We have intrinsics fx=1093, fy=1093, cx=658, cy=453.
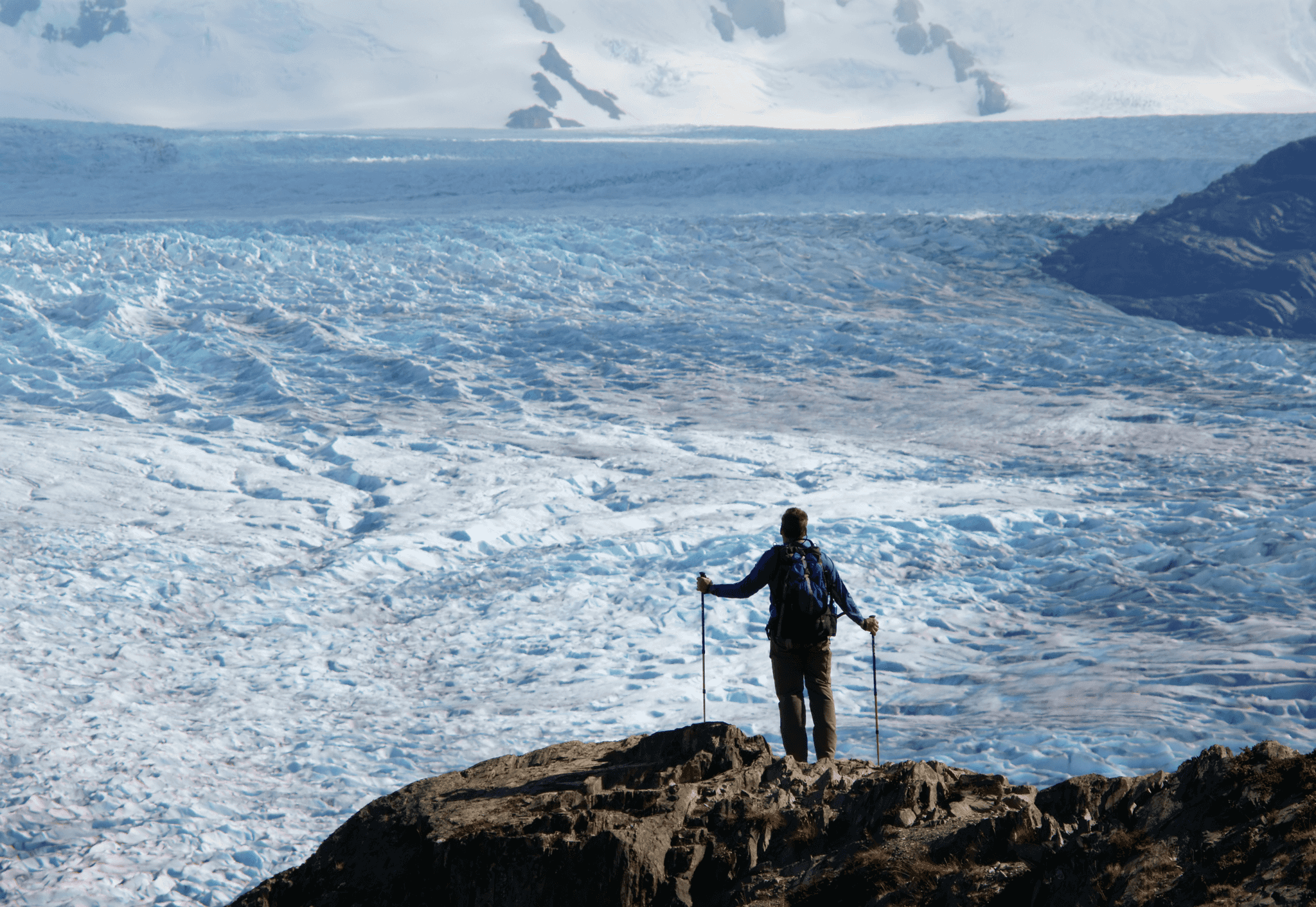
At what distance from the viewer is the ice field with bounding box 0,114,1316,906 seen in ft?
18.2

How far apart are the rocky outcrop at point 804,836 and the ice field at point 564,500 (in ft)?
5.35

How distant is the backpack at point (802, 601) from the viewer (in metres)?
3.74

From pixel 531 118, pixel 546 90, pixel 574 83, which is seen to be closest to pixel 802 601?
pixel 531 118

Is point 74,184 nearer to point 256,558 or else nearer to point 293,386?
point 293,386

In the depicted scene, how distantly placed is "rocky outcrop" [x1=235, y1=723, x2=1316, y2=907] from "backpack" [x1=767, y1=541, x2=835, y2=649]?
391 mm

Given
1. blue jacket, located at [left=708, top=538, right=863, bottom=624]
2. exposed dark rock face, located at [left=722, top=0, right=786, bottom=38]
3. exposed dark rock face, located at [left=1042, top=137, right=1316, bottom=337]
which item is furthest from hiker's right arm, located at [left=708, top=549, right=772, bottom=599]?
exposed dark rock face, located at [left=722, top=0, right=786, bottom=38]

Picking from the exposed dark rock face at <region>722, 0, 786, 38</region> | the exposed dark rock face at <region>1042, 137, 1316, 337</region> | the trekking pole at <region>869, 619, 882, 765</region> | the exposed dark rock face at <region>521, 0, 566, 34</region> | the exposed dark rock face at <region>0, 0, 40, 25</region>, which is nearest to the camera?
the trekking pole at <region>869, 619, 882, 765</region>

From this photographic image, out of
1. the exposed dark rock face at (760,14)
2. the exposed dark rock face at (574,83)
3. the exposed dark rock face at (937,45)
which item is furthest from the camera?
the exposed dark rock face at (760,14)

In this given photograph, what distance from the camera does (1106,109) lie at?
200 ft

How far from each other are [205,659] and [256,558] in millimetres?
1669

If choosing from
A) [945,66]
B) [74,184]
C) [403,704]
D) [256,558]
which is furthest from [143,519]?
[945,66]

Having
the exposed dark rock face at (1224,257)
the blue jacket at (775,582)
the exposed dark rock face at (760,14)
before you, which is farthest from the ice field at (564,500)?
the exposed dark rock face at (760,14)

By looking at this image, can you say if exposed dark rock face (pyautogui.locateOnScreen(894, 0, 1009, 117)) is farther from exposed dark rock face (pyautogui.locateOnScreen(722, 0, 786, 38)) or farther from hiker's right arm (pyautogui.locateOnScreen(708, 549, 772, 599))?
hiker's right arm (pyautogui.locateOnScreen(708, 549, 772, 599))

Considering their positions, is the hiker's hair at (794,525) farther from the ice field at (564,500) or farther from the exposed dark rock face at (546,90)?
the exposed dark rock face at (546,90)
